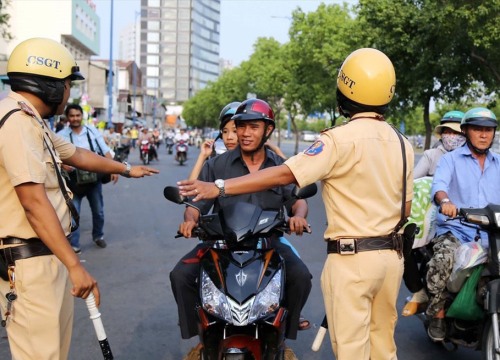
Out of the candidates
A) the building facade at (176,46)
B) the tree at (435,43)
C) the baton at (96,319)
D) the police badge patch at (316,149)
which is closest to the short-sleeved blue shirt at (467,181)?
the police badge patch at (316,149)

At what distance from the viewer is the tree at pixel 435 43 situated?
15.1 metres

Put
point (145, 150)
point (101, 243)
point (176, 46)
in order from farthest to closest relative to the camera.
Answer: point (176, 46) → point (145, 150) → point (101, 243)

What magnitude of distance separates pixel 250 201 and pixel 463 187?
1.74 m

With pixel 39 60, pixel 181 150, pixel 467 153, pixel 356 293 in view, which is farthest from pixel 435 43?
pixel 39 60

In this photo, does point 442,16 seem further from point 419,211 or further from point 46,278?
point 46,278

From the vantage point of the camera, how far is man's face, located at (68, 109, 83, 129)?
7961 millimetres

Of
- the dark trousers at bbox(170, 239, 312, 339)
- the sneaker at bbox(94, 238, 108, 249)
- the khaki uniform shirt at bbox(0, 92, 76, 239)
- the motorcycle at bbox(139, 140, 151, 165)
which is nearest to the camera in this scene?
the khaki uniform shirt at bbox(0, 92, 76, 239)

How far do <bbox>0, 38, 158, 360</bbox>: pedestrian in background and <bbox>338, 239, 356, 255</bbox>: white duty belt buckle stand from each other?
117 centimetres

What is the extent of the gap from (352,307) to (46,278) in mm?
1415

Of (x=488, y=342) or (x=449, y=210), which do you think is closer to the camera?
(x=488, y=342)

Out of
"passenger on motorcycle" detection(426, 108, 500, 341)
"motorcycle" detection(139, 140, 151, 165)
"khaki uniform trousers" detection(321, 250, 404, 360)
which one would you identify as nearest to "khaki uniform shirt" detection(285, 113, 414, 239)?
"khaki uniform trousers" detection(321, 250, 404, 360)

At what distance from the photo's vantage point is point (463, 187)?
4.74 meters

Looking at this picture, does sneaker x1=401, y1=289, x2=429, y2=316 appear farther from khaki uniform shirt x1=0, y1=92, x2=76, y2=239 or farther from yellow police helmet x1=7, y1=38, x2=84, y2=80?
yellow police helmet x1=7, y1=38, x2=84, y2=80

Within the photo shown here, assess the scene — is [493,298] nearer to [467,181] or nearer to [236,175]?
[467,181]
